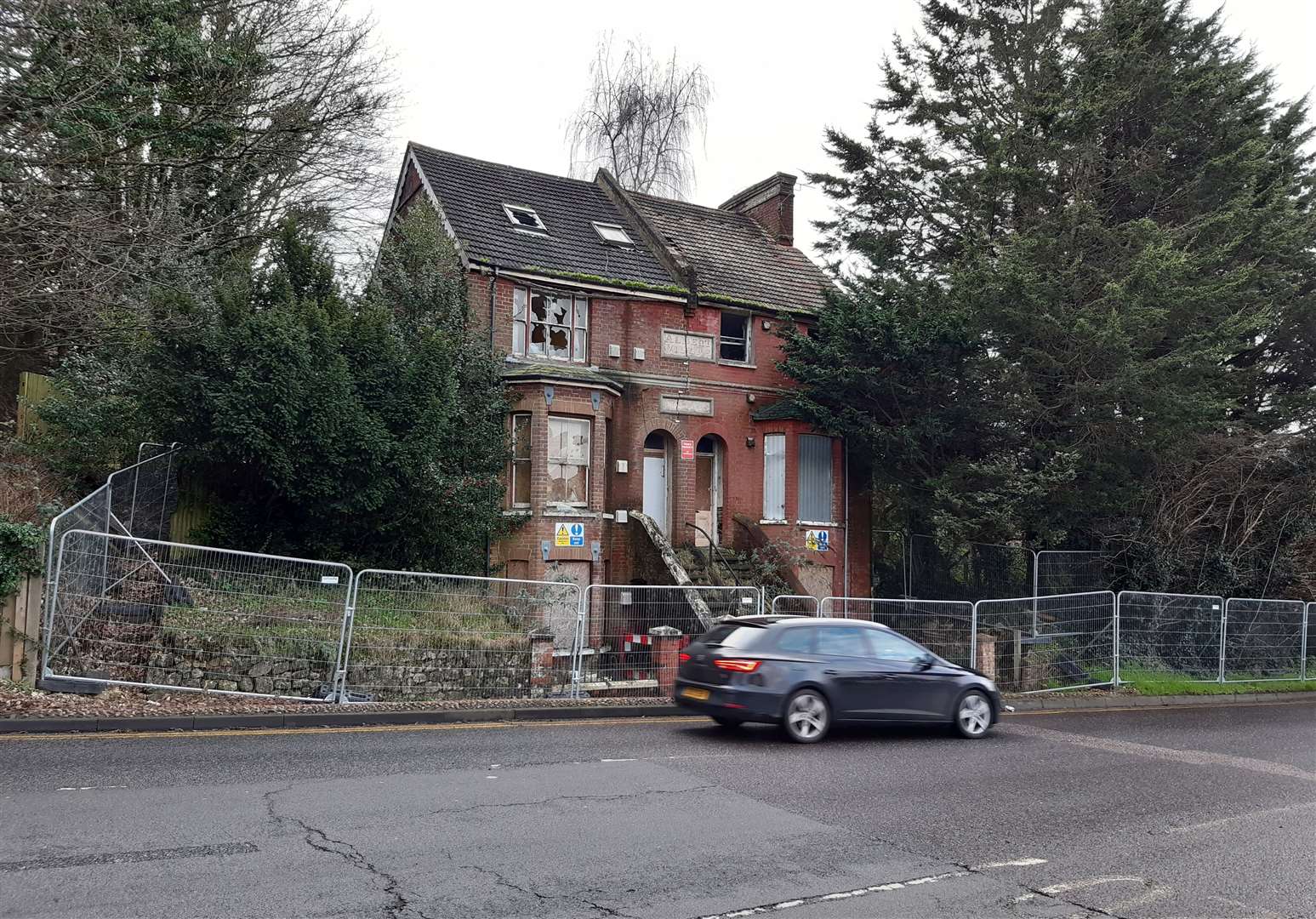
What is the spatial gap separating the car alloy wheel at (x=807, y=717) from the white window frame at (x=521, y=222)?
16.1 metres

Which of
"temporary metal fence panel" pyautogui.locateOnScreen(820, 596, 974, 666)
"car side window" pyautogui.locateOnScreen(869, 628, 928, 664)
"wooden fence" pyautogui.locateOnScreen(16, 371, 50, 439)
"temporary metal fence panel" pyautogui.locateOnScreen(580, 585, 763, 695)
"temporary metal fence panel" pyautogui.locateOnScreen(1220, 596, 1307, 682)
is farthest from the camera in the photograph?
"temporary metal fence panel" pyautogui.locateOnScreen(1220, 596, 1307, 682)

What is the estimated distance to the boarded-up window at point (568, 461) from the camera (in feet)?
71.8

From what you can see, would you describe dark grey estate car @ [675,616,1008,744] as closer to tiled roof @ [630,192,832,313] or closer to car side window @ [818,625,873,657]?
car side window @ [818,625,873,657]

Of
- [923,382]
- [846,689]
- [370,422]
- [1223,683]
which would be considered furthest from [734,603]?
[1223,683]

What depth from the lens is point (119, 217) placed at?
1759 centimetres

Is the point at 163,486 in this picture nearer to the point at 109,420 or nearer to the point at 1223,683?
the point at 109,420

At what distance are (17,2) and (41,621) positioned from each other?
6.91m

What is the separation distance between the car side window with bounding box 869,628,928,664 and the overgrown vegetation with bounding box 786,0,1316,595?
8980mm

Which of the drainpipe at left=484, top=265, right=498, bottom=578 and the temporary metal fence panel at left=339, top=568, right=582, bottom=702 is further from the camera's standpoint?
the drainpipe at left=484, top=265, right=498, bottom=578

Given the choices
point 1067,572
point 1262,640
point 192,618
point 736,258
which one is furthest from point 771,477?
point 192,618

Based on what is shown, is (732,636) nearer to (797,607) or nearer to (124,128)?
(797,607)

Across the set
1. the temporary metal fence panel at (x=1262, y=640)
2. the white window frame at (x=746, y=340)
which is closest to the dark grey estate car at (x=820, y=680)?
the temporary metal fence panel at (x=1262, y=640)

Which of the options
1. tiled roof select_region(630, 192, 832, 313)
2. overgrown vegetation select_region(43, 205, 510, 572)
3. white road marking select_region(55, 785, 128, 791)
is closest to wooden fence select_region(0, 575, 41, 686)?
white road marking select_region(55, 785, 128, 791)

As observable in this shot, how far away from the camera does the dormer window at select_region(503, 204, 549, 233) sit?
24438 millimetres
